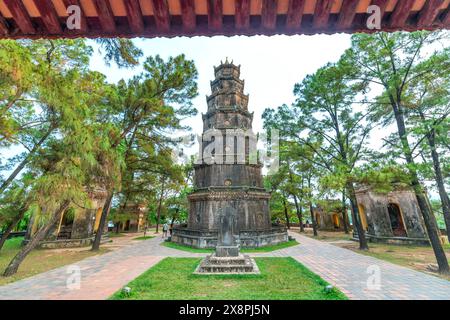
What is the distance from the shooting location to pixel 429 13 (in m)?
2.19

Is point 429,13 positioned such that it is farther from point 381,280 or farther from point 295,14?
point 381,280

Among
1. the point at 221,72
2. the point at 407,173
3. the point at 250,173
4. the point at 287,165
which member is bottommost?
the point at 407,173

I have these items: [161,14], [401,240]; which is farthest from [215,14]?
[401,240]

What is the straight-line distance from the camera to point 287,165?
80.8 feet

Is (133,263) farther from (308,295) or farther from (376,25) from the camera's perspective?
(376,25)

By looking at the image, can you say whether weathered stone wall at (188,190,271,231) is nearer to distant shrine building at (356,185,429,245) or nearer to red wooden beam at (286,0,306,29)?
distant shrine building at (356,185,429,245)

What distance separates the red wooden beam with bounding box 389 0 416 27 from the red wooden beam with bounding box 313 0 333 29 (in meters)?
0.71

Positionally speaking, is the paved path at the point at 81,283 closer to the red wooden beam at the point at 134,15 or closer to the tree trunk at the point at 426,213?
the red wooden beam at the point at 134,15

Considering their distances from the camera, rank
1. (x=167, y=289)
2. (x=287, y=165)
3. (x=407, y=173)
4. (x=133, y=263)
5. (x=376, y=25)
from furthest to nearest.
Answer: (x=287, y=165) < (x=133, y=263) < (x=407, y=173) < (x=167, y=289) < (x=376, y=25)

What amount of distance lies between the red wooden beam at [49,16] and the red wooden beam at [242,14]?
6.32 feet

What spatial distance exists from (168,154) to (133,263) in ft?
26.4

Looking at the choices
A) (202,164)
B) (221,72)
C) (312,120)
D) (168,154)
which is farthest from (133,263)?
(221,72)

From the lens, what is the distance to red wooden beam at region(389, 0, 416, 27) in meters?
2.14

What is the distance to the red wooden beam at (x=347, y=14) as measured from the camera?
2.14 meters
